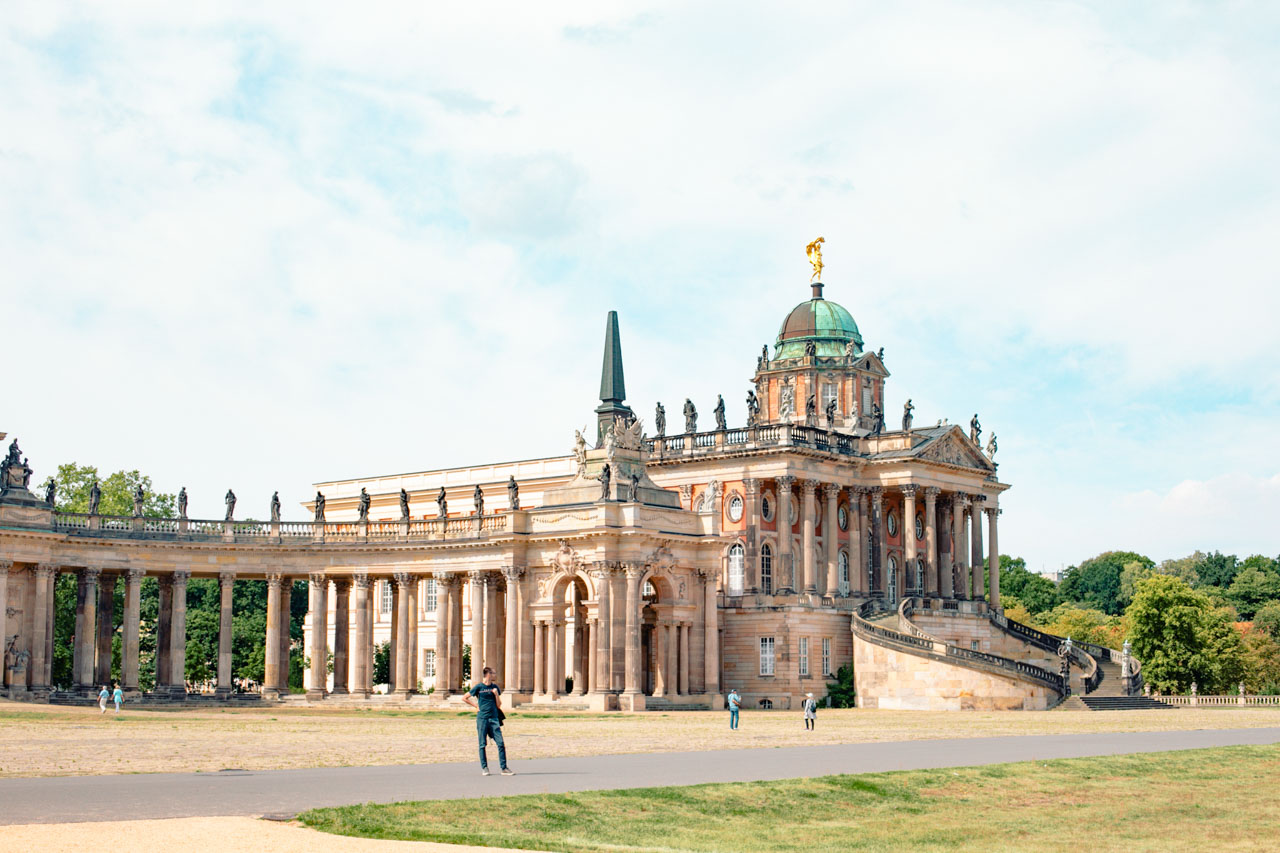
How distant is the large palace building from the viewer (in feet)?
259

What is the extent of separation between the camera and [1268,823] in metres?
27.4

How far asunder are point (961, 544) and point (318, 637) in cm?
4478

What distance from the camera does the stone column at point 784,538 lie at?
95.1 meters

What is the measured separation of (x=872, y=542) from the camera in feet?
338

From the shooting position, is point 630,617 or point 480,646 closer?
point 630,617

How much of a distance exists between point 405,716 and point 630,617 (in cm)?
1426

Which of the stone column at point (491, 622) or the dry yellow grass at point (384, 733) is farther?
the stone column at point (491, 622)

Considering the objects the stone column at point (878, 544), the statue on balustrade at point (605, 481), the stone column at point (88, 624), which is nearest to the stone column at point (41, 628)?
the stone column at point (88, 624)

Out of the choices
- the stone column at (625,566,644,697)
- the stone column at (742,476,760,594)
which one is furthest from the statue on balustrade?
the stone column at (742,476,760,594)

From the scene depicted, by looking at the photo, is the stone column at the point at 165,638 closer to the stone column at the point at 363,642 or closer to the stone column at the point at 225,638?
the stone column at the point at 225,638

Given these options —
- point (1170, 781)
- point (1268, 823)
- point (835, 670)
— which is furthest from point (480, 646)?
point (1268, 823)

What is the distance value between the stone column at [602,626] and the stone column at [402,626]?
43.1ft

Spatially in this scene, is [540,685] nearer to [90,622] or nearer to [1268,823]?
[90,622]

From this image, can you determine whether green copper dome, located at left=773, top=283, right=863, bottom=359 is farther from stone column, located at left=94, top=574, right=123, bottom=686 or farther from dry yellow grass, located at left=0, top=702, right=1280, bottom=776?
stone column, located at left=94, top=574, right=123, bottom=686
